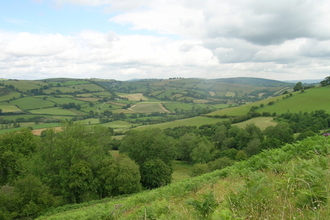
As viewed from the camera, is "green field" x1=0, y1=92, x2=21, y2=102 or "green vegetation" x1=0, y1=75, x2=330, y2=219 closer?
"green vegetation" x1=0, y1=75, x2=330, y2=219

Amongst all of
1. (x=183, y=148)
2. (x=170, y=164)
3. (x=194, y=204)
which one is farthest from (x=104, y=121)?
(x=194, y=204)

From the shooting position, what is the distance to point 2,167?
3152 cm

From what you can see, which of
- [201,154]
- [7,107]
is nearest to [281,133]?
[201,154]

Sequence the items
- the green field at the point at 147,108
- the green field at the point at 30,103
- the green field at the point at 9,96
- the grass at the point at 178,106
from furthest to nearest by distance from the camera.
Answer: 1. the grass at the point at 178,106
2. the green field at the point at 147,108
3. the green field at the point at 9,96
4. the green field at the point at 30,103

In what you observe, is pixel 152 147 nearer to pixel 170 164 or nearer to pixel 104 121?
pixel 170 164

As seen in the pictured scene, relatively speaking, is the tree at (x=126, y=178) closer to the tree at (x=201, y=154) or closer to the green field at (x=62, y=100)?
the tree at (x=201, y=154)

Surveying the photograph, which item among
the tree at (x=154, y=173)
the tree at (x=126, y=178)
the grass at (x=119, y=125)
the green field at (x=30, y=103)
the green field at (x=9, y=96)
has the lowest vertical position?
the grass at (x=119, y=125)

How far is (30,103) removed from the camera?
138m

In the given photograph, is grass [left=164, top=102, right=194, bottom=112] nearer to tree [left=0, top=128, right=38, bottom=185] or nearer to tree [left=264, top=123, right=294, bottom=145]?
tree [left=264, top=123, right=294, bottom=145]

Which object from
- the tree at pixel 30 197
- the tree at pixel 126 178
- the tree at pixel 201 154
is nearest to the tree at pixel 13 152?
the tree at pixel 30 197

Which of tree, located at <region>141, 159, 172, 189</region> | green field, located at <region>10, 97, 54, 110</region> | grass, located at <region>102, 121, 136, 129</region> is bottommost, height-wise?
grass, located at <region>102, 121, 136, 129</region>

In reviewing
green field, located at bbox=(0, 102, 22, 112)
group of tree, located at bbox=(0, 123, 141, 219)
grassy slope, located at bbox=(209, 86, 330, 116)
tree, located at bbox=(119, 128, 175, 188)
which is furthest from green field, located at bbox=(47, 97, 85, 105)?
tree, located at bbox=(119, 128, 175, 188)

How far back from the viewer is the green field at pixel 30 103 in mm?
133625

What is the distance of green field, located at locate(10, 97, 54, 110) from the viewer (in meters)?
134
